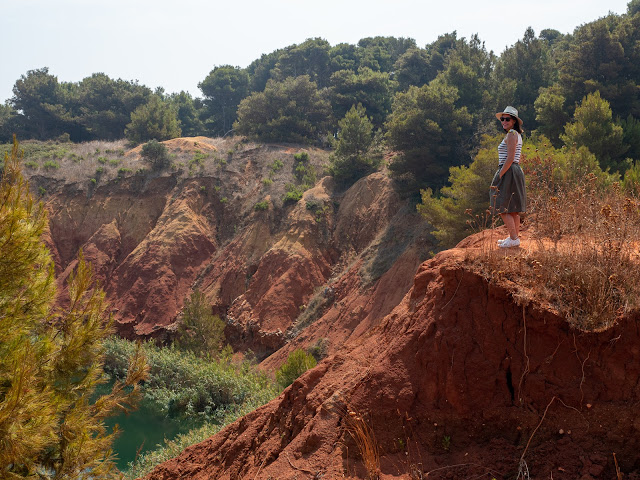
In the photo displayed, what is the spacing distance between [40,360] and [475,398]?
5.29 m

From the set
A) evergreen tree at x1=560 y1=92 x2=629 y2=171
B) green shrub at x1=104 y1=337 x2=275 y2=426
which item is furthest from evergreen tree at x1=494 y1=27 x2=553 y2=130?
green shrub at x1=104 y1=337 x2=275 y2=426

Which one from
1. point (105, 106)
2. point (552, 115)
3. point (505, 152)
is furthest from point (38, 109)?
point (505, 152)

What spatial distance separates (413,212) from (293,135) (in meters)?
15.1

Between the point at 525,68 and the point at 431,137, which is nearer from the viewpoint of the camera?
the point at 431,137

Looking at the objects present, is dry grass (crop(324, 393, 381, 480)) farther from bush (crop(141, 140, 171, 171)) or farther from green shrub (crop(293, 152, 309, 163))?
bush (crop(141, 140, 171, 171))

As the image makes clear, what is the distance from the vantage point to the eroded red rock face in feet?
13.9

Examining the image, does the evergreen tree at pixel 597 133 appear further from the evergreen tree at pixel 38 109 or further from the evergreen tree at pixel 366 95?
the evergreen tree at pixel 38 109

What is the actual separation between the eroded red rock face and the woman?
861 millimetres

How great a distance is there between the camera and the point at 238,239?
27656 mm

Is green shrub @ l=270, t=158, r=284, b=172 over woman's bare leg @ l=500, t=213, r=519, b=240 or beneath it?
over

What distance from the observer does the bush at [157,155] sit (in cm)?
3284

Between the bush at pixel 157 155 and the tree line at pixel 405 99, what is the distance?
17.6ft

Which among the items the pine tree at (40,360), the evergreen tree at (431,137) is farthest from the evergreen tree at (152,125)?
the pine tree at (40,360)

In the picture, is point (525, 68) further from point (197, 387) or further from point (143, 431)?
point (143, 431)
